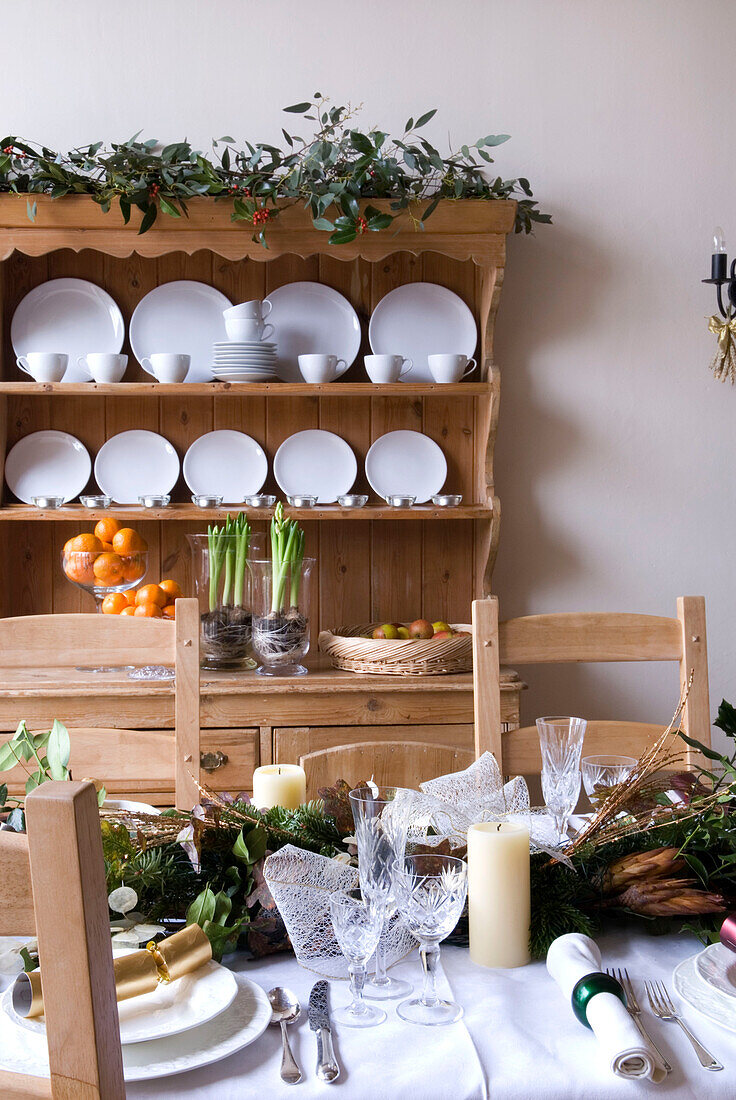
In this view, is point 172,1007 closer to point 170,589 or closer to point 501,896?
point 501,896

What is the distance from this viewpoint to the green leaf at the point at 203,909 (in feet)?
2.91

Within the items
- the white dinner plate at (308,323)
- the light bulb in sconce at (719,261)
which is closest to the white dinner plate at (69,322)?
the white dinner plate at (308,323)

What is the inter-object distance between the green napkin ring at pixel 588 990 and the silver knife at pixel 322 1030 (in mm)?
189

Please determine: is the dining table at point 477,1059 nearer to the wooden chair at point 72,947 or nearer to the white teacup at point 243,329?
the wooden chair at point 72,947

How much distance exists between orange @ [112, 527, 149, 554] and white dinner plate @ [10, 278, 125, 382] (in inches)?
18.8

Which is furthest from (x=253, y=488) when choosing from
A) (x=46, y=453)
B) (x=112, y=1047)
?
(x=112, y=1047)

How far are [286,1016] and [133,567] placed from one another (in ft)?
5.44

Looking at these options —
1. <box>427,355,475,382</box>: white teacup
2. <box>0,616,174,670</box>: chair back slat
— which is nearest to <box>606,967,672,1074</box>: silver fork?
<box>0,616,174,670</box>: chair back slat

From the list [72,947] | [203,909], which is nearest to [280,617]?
[203,909]

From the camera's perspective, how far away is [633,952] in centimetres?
92

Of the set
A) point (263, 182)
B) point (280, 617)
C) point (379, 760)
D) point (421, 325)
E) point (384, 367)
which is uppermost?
point (263, 182)

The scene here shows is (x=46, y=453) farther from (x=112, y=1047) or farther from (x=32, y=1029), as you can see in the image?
(x=112, y=1047)

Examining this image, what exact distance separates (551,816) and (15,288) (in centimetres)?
204

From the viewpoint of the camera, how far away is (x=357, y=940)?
0.79 m
